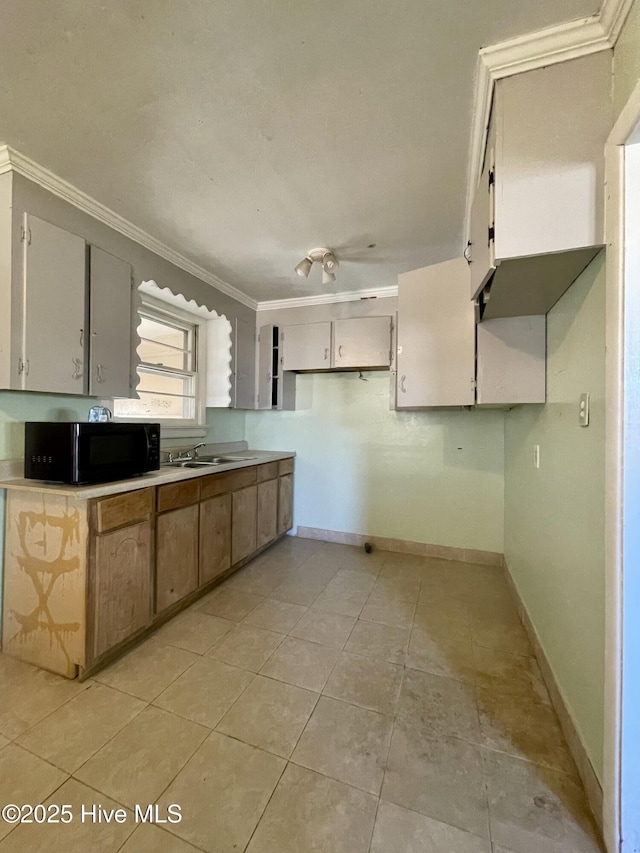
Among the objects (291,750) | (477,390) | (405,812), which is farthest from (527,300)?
(291,750)

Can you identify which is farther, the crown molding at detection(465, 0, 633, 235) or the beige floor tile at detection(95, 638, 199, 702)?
the beige floor tile at detection(95, 638, 199, 702)

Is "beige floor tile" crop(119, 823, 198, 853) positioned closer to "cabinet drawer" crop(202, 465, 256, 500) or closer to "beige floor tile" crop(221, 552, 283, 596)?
"beige floor tile" crop(221, 552, 283, 596)

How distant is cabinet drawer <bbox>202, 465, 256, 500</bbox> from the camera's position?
241 centimetres

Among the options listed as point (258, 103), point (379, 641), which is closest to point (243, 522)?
point (379, 641)

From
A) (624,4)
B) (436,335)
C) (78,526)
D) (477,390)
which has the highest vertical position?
(624,4)

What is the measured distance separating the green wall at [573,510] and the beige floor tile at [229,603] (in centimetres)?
171

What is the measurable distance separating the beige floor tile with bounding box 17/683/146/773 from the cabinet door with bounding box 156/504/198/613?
0.50m

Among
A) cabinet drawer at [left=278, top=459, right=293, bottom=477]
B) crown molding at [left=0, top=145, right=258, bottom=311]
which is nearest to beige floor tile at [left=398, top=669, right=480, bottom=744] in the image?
cabinet drawer at [left=278, top=459, right=293, bottom=477]

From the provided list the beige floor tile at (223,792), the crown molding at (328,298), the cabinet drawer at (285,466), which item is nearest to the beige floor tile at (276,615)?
the beige floor tile at (223,792)

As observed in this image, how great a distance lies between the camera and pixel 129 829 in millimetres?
1041

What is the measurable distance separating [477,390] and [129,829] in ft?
7.34

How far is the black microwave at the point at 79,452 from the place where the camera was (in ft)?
5.42

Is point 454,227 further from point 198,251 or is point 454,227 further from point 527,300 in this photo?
point 198,251

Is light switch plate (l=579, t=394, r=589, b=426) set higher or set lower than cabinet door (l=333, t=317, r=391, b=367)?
lower
